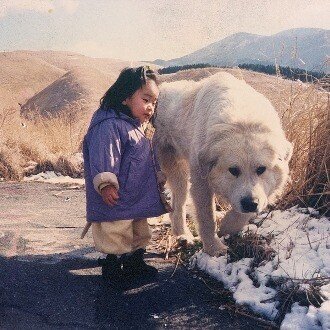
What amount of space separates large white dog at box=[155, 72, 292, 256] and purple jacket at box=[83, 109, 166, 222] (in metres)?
0.44

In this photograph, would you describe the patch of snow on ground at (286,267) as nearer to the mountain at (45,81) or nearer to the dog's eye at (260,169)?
the dog's eye at (260,169)

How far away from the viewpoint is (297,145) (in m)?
4.57

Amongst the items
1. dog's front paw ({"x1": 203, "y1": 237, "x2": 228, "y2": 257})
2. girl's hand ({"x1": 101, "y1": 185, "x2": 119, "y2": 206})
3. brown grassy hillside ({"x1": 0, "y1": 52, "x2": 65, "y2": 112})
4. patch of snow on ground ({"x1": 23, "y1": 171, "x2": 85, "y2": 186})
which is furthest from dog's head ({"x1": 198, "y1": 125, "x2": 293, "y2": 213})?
brown grassy hillside ({"x1": 0, "y1": 52, "x2": 65, "y2": 112})

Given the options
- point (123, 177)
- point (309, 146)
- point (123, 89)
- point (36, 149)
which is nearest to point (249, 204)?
point (123, 177)

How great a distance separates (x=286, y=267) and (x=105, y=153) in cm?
145

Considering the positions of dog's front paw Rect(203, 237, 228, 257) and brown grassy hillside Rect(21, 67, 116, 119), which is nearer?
dog's front paw Rect(203, 237, 228, 257)

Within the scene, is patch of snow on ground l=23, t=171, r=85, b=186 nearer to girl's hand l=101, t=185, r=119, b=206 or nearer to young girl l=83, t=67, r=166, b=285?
young girl l=83, t=67, r=166, b=285

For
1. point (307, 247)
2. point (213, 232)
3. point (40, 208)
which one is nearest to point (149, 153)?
point (213, 232)

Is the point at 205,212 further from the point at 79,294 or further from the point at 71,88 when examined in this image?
the point at 71,88

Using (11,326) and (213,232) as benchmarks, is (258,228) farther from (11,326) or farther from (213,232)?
(11,326)

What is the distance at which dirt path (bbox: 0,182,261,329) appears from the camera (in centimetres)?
257

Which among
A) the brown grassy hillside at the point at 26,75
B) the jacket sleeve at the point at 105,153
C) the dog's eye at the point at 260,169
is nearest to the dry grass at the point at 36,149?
the jacket sleeve at the point at 105,153

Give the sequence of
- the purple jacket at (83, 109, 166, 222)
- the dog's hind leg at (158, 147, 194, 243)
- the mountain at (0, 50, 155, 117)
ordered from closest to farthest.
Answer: the purple jacket at (83, 109, 166, 222), the dog's hind leg at (158, 147, 194, 243), the mountain at (0, 50, 155, 117)

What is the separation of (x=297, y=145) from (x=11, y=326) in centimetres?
325
